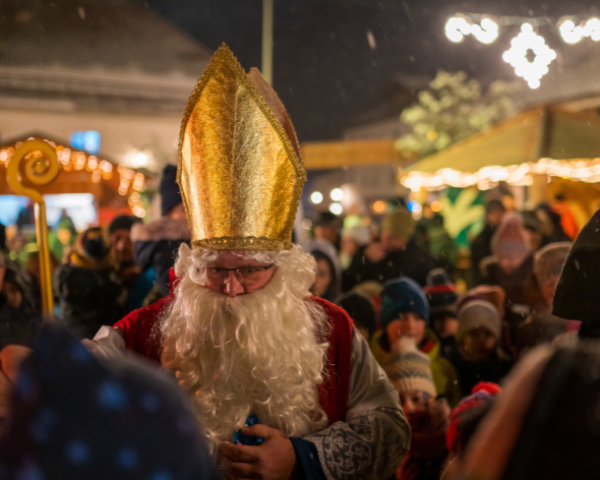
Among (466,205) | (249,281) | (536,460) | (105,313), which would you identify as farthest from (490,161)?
(536,460)

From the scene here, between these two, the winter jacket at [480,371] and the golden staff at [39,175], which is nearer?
the golden staff at [39,175]

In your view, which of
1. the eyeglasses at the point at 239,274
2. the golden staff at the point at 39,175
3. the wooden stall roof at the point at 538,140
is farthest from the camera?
the wooden stall roof at the point at 538,140

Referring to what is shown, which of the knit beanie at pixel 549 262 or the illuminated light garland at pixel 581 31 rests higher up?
the illuminated light garland at pixel 581 31

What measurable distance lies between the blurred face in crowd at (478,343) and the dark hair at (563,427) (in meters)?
3.02

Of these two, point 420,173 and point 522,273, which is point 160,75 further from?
point 522,273

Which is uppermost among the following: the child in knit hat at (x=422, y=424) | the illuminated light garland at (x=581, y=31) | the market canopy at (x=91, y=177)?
the illuminated light garland at (x=581, y=31)

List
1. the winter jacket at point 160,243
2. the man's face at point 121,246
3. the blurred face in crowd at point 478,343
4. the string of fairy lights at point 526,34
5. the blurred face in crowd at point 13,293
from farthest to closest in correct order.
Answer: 1. the string of fairy lights at point 526,34
2. the man's face at point 121,246
3. the blurred face in crowd at point 478,343
4. the winter jacket at point 160,243
5. the blurred face in crowd at point 13,293

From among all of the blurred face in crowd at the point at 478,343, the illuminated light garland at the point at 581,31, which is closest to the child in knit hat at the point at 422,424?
the blurred face in crowd at the point at 478,343

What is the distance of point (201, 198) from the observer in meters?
2.24

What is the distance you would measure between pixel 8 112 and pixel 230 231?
24881mm

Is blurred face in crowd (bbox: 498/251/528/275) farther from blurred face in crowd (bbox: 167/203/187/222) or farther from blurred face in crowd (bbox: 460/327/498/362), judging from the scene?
blurred face in crowd (bbox: 167/203/187/222)

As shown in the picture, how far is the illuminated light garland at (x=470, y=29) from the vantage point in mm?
7105

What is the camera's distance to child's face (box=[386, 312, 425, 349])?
3459 mm

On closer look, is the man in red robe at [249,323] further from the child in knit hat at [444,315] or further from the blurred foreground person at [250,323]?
the child in knit hat at [444,315]
